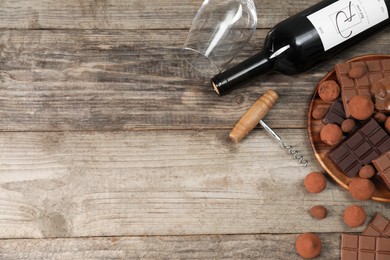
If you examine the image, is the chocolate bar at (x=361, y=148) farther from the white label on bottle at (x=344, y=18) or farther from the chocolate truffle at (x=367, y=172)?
the white label on bottle at (x=344, y=18)

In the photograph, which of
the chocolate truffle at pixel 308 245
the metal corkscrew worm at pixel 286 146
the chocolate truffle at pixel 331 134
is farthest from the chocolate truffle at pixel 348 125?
the chocolate truffle at pixel 308 245

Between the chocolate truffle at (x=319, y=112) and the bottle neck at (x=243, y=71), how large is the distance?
0.13m

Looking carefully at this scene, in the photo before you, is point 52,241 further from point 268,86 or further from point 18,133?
point 268,86

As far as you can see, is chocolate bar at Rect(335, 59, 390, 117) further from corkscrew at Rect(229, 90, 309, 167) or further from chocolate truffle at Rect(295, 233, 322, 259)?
chocolate truffle at Rect(295, 233, 322, 259)

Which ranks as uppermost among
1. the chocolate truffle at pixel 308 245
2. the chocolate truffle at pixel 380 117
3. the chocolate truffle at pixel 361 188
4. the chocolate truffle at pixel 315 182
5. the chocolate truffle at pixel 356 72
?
the chocolate truffle at pixel 356 72

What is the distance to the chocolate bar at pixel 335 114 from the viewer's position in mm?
1137

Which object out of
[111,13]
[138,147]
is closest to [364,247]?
[138,147]

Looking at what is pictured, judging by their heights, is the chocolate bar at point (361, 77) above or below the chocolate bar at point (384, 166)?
above

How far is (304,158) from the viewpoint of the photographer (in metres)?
1.19

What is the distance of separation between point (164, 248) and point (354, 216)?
0.38 metres

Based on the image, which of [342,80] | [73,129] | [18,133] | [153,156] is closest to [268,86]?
[342,80]

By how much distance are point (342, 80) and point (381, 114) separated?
0.33 ft

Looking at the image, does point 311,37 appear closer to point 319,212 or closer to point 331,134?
point 331,134

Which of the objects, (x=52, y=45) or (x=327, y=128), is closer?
(x=327, y=128)
